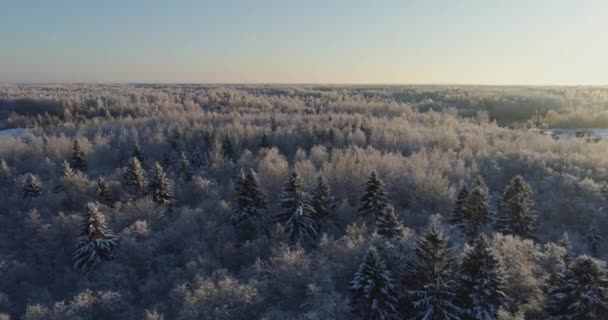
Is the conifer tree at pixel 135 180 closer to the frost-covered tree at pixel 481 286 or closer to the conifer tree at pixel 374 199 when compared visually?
the conifer tree at pixel 374 199

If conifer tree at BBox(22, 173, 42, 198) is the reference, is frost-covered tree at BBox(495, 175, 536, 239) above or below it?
above

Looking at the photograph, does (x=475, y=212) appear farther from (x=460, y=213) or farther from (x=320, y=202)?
(x=320, y=202)

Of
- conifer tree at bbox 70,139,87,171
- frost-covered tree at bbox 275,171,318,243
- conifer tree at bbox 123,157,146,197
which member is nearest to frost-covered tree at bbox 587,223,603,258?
frost-covered tree at bbox 275,171,318,243

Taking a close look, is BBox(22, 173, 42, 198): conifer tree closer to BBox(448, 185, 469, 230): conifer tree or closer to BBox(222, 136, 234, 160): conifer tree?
BBox(222, 136, 234, 160): conifer tree

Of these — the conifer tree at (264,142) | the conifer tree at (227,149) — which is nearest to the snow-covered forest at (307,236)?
the conifer tree at (227,149)

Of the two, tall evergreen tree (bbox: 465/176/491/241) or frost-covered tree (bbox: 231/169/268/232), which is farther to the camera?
frost-covered tree (bbox: 231/169/268/232)

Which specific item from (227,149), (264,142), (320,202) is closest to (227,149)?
(227,149)

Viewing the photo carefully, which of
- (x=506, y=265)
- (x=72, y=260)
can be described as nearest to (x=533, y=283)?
(x=506, y=265)
